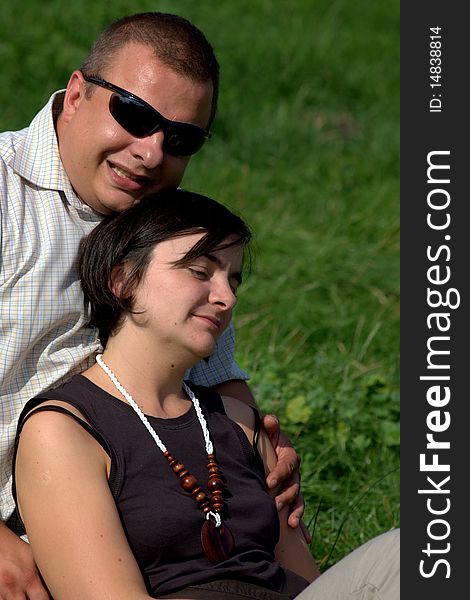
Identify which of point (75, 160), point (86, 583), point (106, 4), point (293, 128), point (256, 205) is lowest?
point (86, 583)

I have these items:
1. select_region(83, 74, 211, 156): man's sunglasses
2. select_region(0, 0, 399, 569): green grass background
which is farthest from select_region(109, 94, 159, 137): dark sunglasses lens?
select_region(0, 0, 399, 569): green grass background

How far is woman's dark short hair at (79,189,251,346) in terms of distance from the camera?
10.1ft

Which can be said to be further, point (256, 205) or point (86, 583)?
point (256, 205)

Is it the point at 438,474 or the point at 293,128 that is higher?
the point at 293,128

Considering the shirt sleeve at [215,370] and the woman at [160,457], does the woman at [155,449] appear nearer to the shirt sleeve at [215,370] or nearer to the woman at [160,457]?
the woman at [160,457]

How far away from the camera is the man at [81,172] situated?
123 inches

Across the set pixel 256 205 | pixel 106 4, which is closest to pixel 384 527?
pixel 256 205

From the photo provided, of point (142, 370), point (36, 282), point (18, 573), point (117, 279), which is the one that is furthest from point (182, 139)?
point (18, 573)

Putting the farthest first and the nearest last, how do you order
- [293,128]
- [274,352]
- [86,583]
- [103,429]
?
1. [293,128]
2. [274,352]
3. [103,429]
4. [86,583]

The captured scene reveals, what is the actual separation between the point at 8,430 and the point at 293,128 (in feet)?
19.5

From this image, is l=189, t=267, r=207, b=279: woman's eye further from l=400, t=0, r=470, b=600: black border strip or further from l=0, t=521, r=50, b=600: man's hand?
l=0, t=521, r=50, b=600: man's hand

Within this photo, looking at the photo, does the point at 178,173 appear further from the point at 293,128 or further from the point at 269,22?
the point at 269,22

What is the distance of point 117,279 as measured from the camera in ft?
10.2

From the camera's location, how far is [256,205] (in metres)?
7.64
